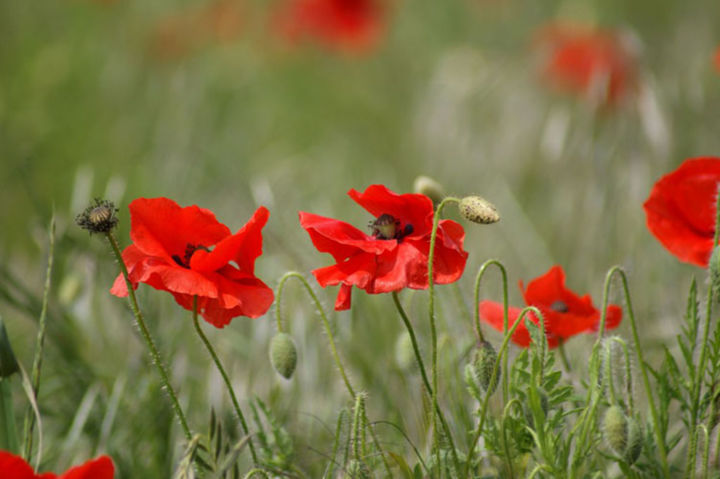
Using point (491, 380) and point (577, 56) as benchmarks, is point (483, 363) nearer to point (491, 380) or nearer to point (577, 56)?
point (491, 380)

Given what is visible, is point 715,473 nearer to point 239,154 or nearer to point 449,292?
point 449,292

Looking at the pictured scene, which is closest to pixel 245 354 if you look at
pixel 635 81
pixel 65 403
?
pixel 65 403

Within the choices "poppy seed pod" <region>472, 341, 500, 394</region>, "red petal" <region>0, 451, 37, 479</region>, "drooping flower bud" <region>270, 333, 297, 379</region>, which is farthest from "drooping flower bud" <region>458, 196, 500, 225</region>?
"red petal" <region>0, 451, 37, 479</region>

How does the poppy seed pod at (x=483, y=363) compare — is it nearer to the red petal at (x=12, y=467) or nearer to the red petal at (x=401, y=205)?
the red petal at (x=401, y=205)

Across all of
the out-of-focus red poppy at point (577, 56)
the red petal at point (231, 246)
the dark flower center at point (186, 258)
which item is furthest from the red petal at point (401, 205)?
the out-of-focus red poppy at point (577, 56)

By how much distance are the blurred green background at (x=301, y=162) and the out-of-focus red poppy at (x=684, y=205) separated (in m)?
Answer: 0.40

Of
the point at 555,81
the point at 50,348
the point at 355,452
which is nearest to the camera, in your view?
the point at 355,452

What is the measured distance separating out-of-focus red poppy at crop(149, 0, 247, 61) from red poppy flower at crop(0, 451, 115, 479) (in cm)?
371

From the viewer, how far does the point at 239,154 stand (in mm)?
4227

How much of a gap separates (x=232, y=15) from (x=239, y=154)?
0.97m

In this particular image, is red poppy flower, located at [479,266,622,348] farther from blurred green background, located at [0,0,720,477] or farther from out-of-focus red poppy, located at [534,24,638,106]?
out-of-focus red poppy, located at [534,24,638,106]

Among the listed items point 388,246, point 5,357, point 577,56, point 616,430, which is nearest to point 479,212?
point 388,246

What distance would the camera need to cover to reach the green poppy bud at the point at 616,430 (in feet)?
3.61

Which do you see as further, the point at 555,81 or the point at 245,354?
the point at 555,81
